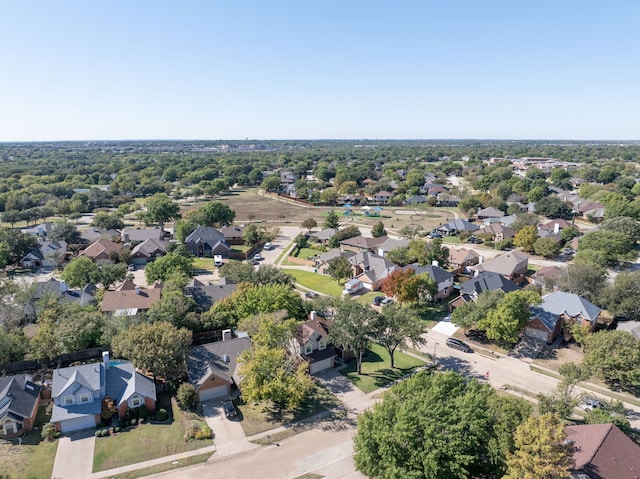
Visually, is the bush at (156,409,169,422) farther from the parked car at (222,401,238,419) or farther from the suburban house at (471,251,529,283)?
the suburban house at (471,251,529,283)

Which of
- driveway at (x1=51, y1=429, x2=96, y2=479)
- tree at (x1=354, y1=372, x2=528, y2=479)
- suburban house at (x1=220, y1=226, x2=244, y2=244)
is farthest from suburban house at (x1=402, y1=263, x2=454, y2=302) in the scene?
suburban house at (x1=220, y1=226, x2=244, y2=244)

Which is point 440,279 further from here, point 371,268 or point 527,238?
point 527,238

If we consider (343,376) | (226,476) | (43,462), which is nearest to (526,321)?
(343,376)

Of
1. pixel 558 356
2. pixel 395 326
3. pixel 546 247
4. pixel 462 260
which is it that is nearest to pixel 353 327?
pixel 395 326

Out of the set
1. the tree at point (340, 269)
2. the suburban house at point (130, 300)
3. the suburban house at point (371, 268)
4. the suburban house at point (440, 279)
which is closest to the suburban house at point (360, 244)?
the suburban house at point (371, 268)

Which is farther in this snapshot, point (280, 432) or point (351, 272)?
point (351, 272)

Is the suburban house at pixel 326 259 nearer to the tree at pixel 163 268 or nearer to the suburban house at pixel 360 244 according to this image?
the suburban house at pixel 360 244

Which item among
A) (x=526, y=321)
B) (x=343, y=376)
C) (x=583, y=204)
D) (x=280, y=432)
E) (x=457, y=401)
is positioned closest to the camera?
(x=457, y=401)

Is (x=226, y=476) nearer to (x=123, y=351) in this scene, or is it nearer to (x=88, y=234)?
(x=123, y=351)
